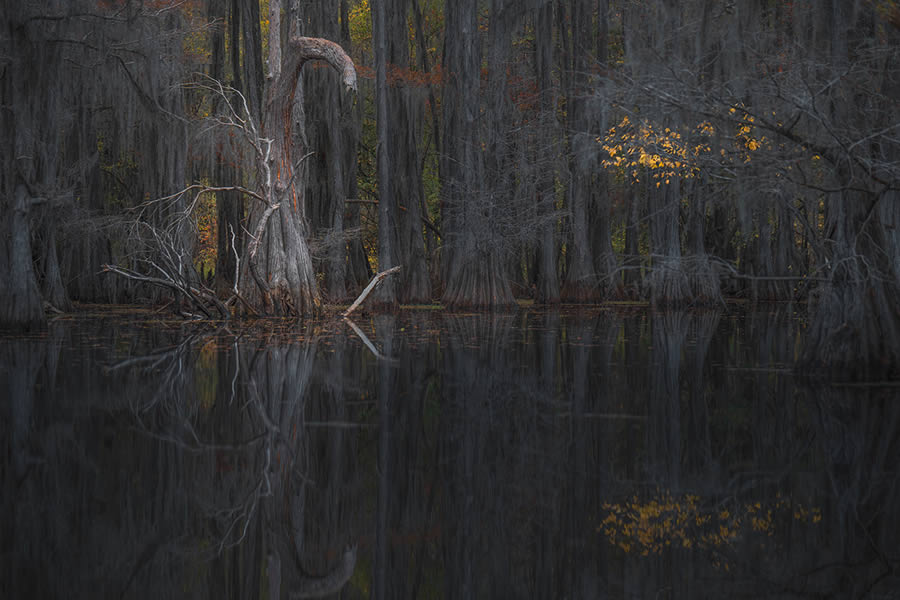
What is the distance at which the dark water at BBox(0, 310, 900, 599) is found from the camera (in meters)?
2.90

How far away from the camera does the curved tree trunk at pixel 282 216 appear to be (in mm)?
15102

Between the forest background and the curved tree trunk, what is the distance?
1.8 inches

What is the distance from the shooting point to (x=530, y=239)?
21.4 meters

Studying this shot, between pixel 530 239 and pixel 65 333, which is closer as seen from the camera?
pixel 65 333

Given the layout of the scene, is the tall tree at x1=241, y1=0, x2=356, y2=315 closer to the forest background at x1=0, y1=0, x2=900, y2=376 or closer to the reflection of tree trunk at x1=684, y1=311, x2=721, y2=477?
the forest background at x1=0, y1=0, x2=900, y2=376

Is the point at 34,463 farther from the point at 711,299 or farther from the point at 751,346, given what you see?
the point at 711,299

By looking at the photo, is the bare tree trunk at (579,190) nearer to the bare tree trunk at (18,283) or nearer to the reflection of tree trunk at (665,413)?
the reflection of tree trunk at (665,413)

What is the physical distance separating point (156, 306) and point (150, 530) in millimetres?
17129

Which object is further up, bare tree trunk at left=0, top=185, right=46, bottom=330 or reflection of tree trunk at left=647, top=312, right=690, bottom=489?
bare tree trunk at left=0, top=185, right=46, bottom=330

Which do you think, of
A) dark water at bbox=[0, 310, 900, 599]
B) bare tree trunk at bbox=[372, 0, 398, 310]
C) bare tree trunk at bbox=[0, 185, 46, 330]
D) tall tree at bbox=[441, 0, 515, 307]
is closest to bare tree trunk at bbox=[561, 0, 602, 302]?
tall tree at bbox=[441, 0, 515, 307]

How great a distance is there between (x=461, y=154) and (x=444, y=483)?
1694 cm

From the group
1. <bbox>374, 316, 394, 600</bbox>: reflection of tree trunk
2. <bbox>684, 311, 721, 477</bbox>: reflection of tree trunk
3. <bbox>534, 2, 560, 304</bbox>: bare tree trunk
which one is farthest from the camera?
<bbox>534, 2, 560, 304</bbox>: bare tree trunk

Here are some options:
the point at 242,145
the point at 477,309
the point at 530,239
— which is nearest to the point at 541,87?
the point at 530,239

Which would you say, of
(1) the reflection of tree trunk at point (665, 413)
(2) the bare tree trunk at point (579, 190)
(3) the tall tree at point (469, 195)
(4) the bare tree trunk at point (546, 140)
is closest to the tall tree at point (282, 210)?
(3) the tall tree at point (469, 195)
